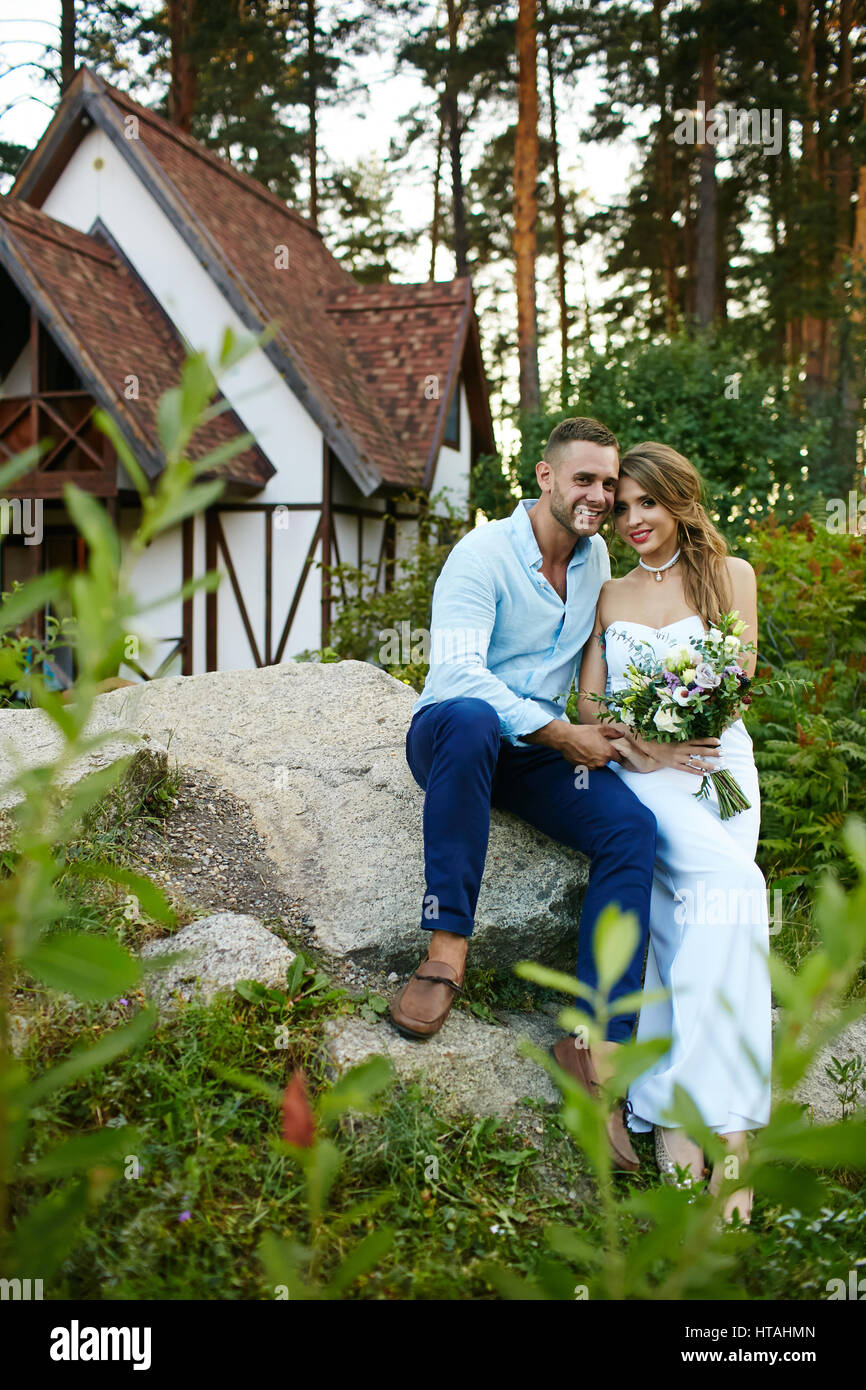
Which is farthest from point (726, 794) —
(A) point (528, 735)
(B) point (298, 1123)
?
(B) point (298, 1123)

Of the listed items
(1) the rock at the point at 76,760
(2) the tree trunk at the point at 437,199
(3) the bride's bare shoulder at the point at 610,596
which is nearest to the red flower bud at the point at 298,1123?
(1) the rock at the point at 76,760

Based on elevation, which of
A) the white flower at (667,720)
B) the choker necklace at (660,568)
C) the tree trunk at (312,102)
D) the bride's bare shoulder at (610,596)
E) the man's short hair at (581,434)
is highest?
the tree trunk at (312,102)

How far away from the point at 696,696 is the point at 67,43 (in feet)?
62.8

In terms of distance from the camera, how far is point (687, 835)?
3.14 meters

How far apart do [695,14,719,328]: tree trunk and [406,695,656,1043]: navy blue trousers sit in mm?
14955

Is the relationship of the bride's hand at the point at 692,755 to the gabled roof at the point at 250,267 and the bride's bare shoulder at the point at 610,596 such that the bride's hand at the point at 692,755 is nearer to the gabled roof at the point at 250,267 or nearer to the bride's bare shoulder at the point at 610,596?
the bride's bare shoulder at the point at 610,596

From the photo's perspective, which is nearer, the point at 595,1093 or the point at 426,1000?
the point at 595,1093

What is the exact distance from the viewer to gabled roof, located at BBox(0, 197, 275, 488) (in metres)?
10.1

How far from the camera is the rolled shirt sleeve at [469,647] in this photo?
3.30 metres

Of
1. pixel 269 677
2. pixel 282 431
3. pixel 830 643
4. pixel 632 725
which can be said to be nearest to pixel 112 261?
pixel 282 431

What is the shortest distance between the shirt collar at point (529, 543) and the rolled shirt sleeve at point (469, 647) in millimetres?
205

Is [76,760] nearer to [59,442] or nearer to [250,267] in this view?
[59,442]

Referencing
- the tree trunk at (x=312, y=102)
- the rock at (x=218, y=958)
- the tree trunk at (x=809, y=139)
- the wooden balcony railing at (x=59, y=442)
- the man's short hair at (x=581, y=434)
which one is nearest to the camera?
the rock at (x=218, y=958)

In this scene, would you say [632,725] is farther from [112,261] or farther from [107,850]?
[112,261]
